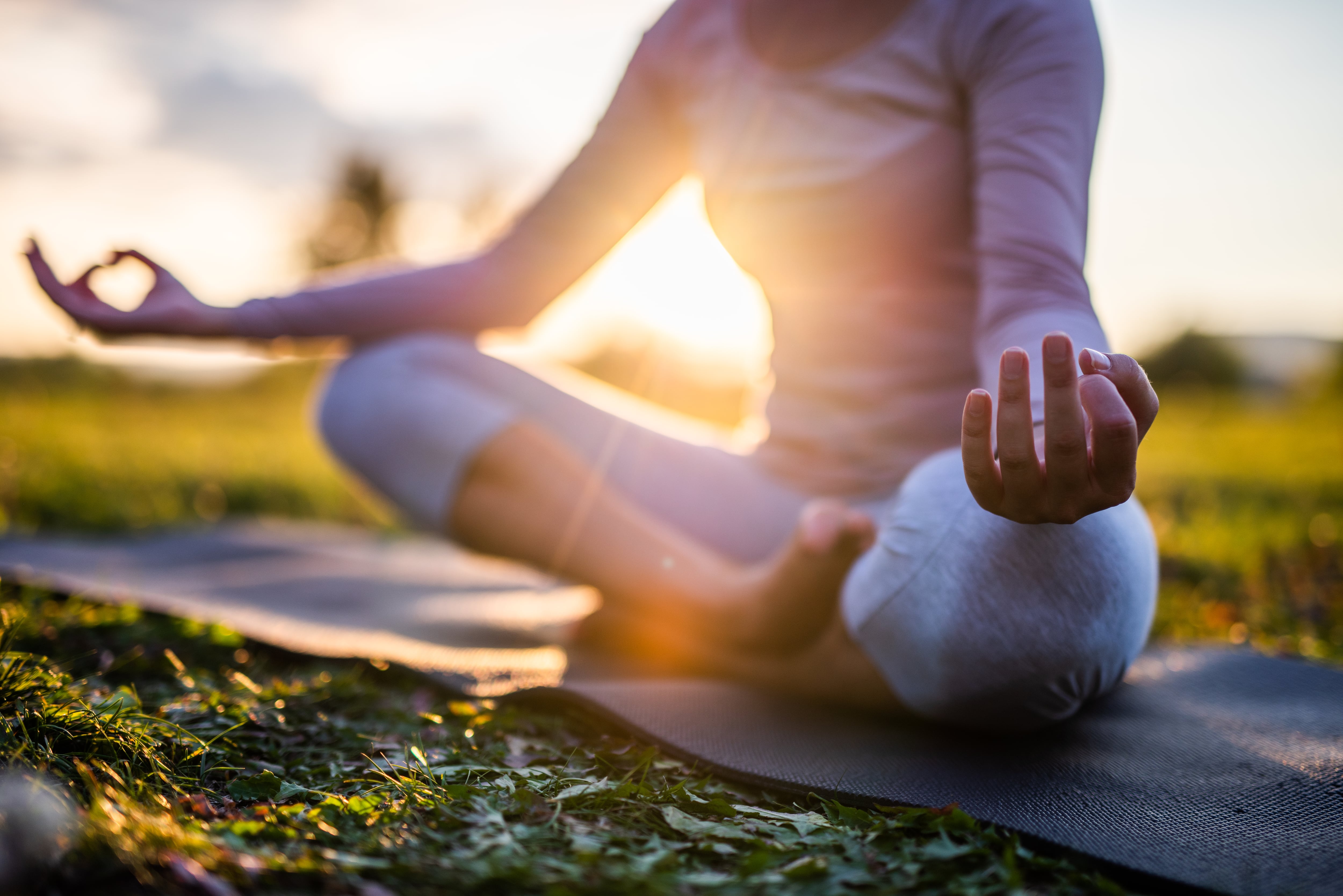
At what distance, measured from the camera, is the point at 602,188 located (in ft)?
6.20

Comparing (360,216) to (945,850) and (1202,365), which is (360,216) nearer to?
(1202,365)

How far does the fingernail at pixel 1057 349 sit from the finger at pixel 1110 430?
51 millimetres

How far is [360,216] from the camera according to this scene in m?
24.5

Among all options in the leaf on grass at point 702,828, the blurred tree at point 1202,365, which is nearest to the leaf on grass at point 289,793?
the leaf on grass at point 702,828

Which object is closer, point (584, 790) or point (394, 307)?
point (584, 790)

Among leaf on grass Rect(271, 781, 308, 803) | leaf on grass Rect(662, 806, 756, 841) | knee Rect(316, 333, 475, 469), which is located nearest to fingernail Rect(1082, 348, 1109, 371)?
leaf on grass Rect(662, 806, 756, 841)

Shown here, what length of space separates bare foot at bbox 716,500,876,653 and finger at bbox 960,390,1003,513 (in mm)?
428

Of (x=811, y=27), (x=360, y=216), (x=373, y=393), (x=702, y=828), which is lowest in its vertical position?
(x=702, y=828)

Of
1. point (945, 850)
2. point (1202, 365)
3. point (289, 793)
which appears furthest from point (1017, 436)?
point (1202, 365)

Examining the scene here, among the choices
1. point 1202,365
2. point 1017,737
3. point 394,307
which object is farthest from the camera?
point 1202,365

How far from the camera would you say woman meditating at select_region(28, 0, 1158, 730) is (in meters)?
1.05

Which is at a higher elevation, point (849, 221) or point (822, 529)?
point (849, 221)

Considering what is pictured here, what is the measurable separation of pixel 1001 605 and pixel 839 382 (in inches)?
25.2

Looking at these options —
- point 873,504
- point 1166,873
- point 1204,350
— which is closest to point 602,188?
point 873,504
